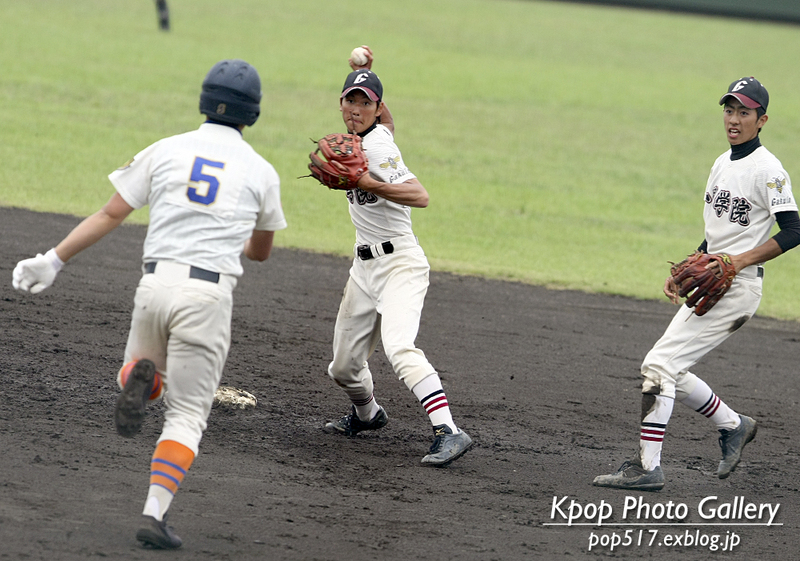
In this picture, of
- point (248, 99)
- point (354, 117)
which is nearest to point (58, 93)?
point (354, 117)

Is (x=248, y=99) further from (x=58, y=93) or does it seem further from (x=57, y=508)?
(x=58, y=93)

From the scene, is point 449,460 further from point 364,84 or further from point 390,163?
point 364,84

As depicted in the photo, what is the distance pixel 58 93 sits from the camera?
1934 cm

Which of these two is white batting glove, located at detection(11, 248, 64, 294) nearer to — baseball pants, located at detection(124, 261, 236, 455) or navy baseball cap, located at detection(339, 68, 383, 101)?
baseball pants, located at detection(124, 261, 236, 455)

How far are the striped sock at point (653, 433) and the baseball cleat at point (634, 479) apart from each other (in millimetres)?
42

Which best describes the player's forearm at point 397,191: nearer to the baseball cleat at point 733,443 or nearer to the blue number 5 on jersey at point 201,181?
the blue number 5 on jersey at point 201,181

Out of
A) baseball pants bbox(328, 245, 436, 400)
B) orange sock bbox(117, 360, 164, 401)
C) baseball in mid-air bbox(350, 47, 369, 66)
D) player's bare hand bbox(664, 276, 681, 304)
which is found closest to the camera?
orange sock bbox(117, 360, 164, 401)

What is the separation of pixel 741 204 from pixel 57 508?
13.7 feet

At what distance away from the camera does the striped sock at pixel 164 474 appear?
393 cm

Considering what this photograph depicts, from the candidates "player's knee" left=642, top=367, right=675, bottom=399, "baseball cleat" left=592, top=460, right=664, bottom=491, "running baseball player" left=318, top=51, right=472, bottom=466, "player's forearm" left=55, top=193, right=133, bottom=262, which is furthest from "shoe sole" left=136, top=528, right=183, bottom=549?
"player's knee" left=642, top=367, right=675, bottom=399

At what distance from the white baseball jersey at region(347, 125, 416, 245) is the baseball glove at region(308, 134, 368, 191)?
0.15 meters

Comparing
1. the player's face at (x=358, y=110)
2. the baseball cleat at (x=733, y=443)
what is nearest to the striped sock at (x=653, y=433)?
the baseball cleat at (x=733, y=443)

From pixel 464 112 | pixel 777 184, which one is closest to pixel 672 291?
pixel 777 184

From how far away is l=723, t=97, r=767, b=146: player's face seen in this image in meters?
5.62
